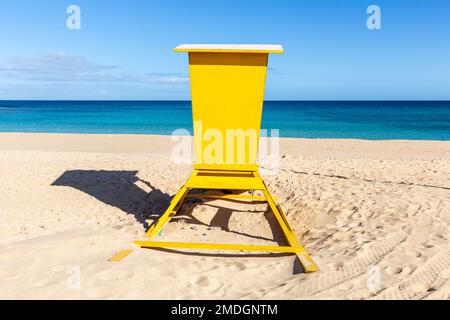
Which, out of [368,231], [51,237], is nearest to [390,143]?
[368,231]

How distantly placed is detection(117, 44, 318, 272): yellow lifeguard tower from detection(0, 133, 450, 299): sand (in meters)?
0.80

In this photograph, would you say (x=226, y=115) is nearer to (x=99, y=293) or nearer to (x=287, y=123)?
(x=99, y=293)

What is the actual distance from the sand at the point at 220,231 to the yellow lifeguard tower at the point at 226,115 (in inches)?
31.3

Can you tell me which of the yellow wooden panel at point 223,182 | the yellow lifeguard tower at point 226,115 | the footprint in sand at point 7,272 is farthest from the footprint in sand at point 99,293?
the yellow wooden panel at point 223,182

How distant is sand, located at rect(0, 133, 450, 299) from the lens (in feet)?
11.2

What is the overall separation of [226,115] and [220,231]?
1.70 metres

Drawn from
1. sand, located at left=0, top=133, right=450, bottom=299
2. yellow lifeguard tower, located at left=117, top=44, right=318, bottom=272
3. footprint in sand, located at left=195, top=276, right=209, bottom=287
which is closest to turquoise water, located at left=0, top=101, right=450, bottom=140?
sand, located at left=0, top=133, right=450, bottom=299

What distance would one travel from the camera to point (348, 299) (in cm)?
309

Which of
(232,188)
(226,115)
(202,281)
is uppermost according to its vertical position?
(226,115)

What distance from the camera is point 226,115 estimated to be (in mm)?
5238

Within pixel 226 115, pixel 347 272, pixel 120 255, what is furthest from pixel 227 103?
pixel 347 272

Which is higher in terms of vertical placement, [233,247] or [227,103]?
[227,103]
